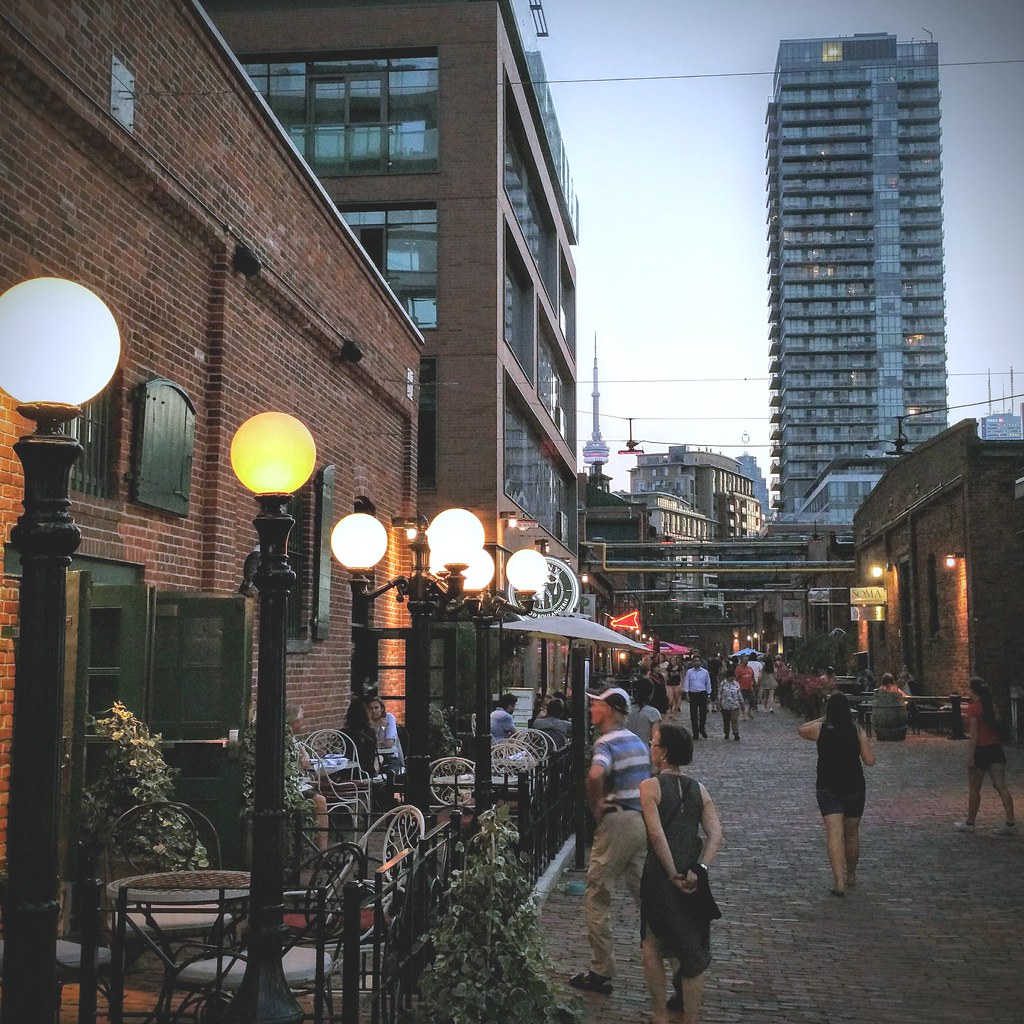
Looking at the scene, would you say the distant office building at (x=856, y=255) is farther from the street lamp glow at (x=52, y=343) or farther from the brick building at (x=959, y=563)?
the street lamp glow at (x=52, y=343)

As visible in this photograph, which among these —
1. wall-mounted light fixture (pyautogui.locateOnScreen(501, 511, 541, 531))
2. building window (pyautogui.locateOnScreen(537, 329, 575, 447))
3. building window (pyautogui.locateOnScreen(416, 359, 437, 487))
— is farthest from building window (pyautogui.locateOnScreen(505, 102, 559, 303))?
wall-mounted light fixture (pyautogui.locateOnScreen(501, 511, 541, 531))

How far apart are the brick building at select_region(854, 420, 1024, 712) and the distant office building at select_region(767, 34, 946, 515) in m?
90.5

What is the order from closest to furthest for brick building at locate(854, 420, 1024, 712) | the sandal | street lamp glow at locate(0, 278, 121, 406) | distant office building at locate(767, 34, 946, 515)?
street lamp glow at locate(0, 278, 121, 406), the sandal, brick building at locate(854, 420, 1024, 712), distant office building at locate(767, 34, 946, 515)

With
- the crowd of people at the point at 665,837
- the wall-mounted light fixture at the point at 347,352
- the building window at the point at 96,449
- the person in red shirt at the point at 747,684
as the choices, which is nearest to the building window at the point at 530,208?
the person in red shirt at the point at 747,684

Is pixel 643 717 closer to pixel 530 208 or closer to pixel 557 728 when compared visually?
pixel 557 728

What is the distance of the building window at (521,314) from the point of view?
30.1 m

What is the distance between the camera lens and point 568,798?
13.0 m

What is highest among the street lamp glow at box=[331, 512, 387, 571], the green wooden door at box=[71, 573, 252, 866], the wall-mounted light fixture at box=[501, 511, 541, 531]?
the wall-mounted light fixture at box=[501, 511, 541, 531]

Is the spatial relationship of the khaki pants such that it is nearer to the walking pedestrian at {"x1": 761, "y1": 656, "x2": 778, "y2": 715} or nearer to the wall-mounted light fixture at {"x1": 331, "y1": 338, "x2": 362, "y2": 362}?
the wall-mounted light fixture at {"x1": 331, "y1": 338, "x2": 362, "y2": 362}

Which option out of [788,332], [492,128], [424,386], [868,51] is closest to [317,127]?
[492,128]

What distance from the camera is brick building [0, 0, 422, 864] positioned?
25.3 feet

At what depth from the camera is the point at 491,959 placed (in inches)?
196

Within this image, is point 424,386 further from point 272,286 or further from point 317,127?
point 272,286

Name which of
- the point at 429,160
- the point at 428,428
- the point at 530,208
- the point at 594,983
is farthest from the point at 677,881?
the point at 530,208
